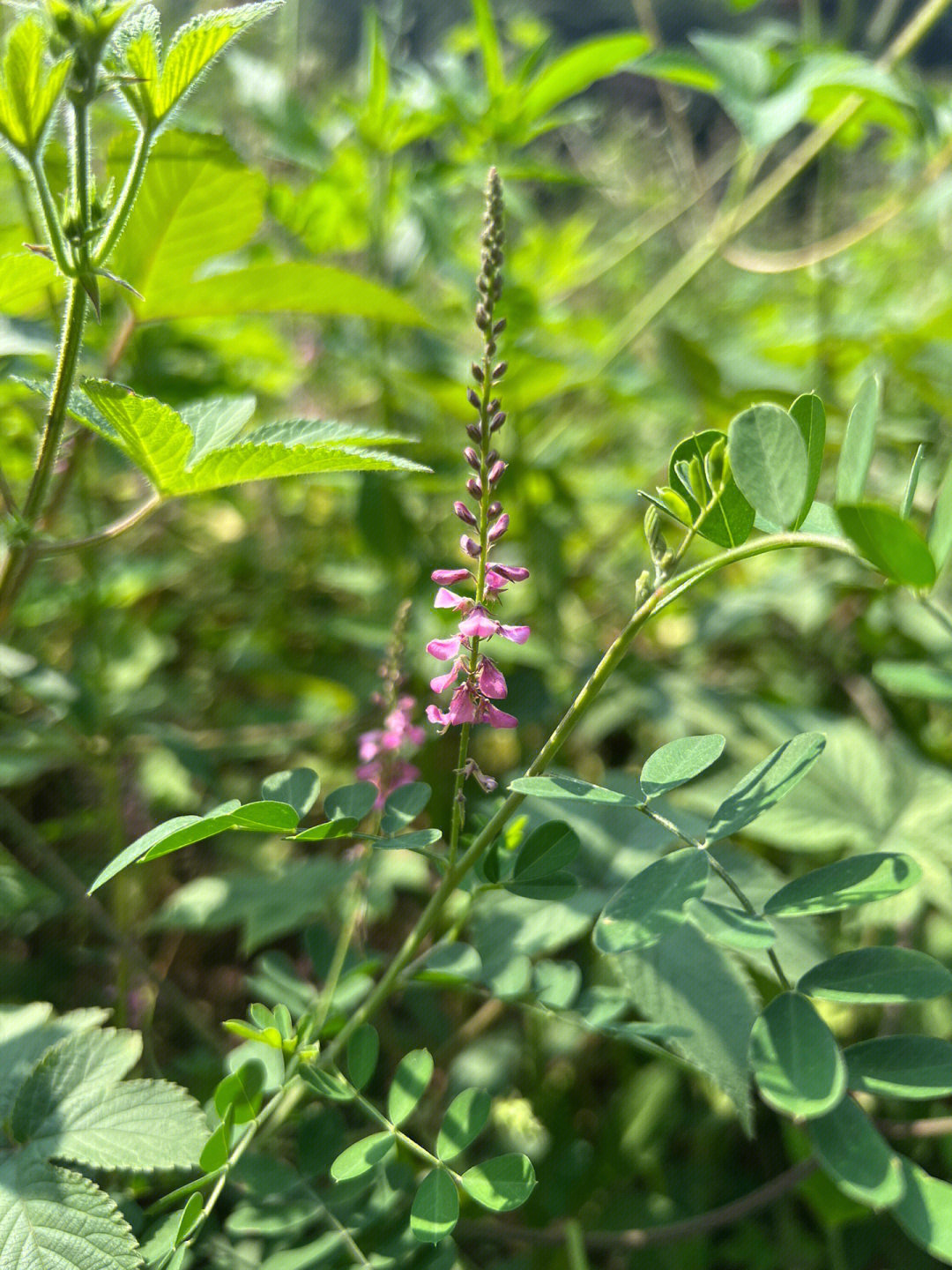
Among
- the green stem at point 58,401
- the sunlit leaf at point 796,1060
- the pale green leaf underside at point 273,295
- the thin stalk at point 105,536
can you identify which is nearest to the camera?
the sunlit leaf at point 796,1060

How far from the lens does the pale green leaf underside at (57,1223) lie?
1.99 ft

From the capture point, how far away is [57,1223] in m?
0.63

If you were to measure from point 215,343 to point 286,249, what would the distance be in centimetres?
60

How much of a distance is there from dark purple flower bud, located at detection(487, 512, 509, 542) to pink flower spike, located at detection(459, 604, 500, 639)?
0.14 ft

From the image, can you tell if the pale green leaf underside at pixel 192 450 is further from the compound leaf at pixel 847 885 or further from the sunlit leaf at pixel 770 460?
the compound leaf at pixel 847 885

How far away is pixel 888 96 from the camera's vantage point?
1141mm

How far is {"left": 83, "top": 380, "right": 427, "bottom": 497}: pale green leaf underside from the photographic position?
63 centimetres

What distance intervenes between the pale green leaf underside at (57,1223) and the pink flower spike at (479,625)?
1.36 feet

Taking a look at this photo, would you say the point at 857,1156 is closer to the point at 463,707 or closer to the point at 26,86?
the point at 463,707

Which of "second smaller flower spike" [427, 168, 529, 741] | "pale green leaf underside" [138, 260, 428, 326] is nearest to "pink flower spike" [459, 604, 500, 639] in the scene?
"second smaller flower spike" [427, 168, 529, 741]

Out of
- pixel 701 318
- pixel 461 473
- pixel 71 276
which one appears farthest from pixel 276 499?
pixel 701 318

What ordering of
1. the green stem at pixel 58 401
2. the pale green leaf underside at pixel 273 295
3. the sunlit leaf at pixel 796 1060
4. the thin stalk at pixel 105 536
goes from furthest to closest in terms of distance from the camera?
the pale green leaf underside at pixel 273 295, the thin stalk at pixel 105 536, the green stem at pixel 58 401, the sunlit leaf at pixel 796 1060

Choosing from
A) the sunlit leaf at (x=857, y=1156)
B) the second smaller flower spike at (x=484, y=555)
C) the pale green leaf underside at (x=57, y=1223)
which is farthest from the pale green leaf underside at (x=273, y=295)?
the sunlit leaf at (x=857, y=1156)

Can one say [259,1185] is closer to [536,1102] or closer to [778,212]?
[536,1102]
